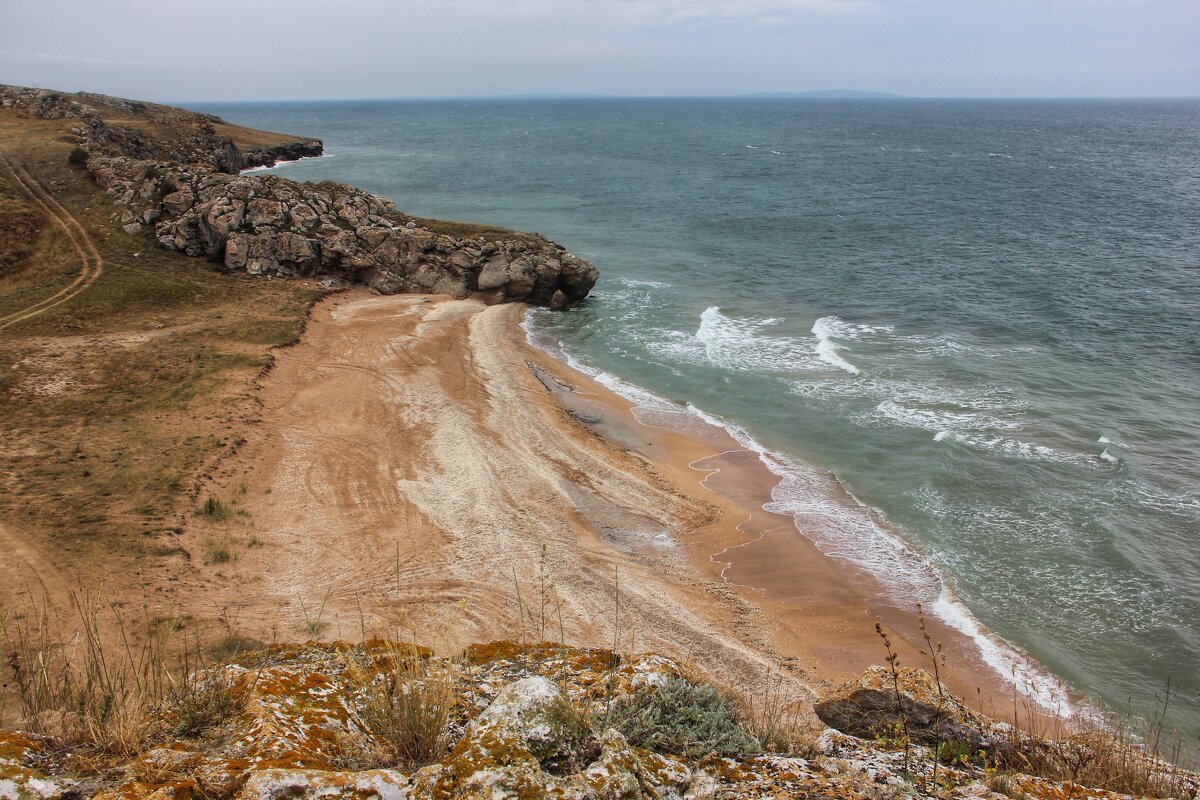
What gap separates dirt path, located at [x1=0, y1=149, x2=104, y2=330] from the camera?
2784 centimetres

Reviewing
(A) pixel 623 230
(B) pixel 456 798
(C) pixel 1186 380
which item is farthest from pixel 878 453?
(A) pixel 623 230

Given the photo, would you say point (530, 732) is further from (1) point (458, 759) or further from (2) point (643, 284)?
(2) point (643, 284)

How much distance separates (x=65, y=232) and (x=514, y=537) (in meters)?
32.2

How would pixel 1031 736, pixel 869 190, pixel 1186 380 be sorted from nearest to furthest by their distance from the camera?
pixel 1031 736
pixel 1186 380
pixel 869 190

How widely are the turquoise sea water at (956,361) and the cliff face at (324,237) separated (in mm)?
4260

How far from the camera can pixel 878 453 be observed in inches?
950

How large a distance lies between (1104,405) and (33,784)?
108 feet

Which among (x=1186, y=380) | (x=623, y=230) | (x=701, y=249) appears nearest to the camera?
(x=1186, y=380)

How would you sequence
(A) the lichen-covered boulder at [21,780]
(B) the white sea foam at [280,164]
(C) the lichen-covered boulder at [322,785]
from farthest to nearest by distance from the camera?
1. (B) the white sea foam at [280,164]
2. (C) the lichen-covered boulder at [322,785]
3. (A) the lichen-covered boulder at [21,780]

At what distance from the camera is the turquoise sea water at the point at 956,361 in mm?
17844

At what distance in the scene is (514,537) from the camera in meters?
18.1

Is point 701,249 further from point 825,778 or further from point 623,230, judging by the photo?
point 825,778

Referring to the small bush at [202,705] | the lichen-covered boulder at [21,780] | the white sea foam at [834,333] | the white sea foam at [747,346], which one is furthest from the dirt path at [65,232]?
the white sea foam at [834,333]

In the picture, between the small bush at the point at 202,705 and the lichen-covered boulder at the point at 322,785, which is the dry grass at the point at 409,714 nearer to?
the lichen-covered boulder at the point at 322,785
